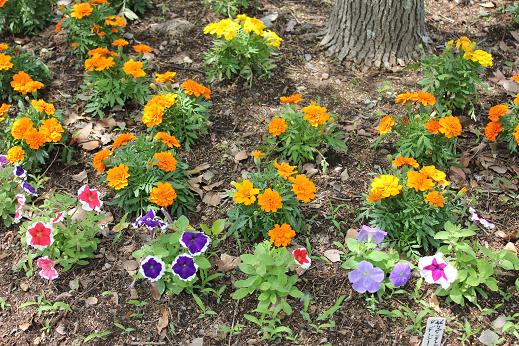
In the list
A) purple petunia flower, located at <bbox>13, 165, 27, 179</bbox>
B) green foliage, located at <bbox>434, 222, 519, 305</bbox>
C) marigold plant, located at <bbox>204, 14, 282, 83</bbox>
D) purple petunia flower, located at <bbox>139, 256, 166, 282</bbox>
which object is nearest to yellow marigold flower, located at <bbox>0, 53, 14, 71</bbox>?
purple petunia flower, located at <bbox>13, 165, 27, 179</bbox>

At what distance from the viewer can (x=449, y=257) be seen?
3.27 m

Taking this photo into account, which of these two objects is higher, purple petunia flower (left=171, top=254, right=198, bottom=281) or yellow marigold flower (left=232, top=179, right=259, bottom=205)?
yellow marigold flower (left=232, top=179, right=259, bottom=205)

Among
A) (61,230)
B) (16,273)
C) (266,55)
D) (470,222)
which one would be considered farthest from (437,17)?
(16,273)

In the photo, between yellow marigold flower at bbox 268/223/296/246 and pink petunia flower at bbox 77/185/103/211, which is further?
pink petunia flower at bbox 77/185/103/211

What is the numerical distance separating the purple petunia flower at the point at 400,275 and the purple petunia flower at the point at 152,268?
1268 mm

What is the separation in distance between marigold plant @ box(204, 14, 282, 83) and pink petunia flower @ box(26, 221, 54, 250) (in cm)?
191

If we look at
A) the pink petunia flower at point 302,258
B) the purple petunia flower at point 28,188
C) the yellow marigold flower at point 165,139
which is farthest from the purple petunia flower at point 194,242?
the purple petunia flower at point 28,188

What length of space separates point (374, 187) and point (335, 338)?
2.86ft

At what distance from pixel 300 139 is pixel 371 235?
92 centimetres

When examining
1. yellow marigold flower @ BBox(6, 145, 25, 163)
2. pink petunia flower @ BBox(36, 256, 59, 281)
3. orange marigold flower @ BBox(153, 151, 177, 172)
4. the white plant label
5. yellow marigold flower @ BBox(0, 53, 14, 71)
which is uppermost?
yellow marigold flower @ BBox(0, 53, 14, 71)

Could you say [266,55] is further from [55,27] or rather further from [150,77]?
[55,27]

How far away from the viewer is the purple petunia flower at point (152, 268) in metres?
3.12

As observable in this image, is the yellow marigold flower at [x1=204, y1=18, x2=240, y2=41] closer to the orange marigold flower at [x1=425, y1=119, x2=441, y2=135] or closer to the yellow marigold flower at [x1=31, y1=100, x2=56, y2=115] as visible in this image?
the yellow marigold flower at [x1=31, y1=100, x2=56, y2=115]

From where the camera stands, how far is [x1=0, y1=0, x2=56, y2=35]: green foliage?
16.8ft
